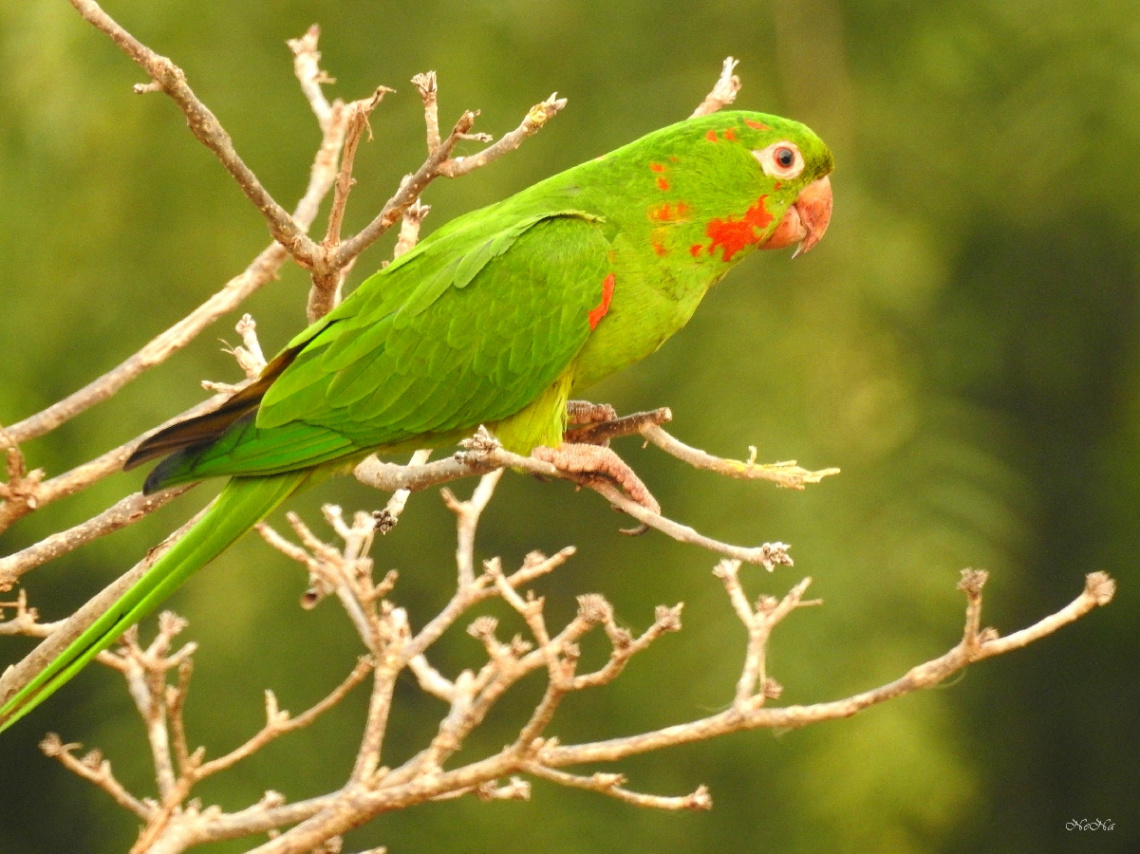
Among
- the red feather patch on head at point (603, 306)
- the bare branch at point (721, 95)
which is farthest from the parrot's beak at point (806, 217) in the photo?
the red feather patch on head at point (603, 306)

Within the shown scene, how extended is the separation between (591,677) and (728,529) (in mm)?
1762

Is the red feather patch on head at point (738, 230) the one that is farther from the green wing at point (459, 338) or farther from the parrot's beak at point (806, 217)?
the green wing at point (459, 338)

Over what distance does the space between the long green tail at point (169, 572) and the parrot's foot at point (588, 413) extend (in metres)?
0.38

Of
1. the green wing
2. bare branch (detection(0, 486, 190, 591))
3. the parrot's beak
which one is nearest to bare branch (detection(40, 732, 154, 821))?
bare branch (detection(0, 486, 190, 591))

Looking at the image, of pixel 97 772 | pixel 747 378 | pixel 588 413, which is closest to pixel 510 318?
pixel 588 413

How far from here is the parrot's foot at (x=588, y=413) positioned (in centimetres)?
182

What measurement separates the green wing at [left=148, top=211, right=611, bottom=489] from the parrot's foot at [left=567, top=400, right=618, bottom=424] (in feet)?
0.41

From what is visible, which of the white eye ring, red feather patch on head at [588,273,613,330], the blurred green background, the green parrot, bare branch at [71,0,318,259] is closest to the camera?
bare branch at [71,0,318,259]

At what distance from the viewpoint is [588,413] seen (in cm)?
183

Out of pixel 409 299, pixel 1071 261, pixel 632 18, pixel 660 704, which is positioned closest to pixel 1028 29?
pixel 1071 261

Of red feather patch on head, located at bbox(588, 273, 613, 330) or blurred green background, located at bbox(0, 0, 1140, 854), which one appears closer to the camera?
red feather patch on head, located at bbox(588, 273, 613, 330)

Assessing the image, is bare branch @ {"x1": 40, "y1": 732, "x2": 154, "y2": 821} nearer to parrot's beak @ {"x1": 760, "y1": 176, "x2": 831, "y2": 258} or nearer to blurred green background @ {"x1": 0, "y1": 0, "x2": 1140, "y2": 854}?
parrot's beak @ {"x1": 760, "y1": 176, "x2": 831, "y2": 258}

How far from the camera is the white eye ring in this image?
184 cm

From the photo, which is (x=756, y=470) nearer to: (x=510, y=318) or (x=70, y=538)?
(x=510, y=318)
